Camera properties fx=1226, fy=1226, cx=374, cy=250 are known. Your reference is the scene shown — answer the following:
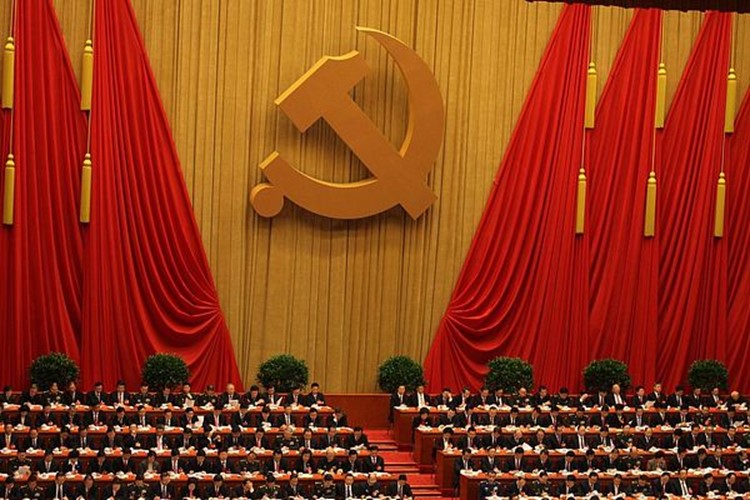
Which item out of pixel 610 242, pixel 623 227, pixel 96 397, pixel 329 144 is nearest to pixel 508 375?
pixel 610 242

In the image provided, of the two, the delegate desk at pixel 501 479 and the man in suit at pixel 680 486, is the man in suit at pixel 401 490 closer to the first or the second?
the delegate desk at pixel 501 479

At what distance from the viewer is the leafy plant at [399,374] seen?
16.6 metres

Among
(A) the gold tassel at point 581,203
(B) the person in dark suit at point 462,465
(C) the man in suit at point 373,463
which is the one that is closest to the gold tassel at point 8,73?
(C) the man in suit at point 373,463

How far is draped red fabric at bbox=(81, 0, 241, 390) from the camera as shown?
52.3 ft

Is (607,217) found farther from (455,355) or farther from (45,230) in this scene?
(45,230)

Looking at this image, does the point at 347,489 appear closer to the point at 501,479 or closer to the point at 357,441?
the point at 357,441

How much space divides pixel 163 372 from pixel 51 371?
1.39 metres

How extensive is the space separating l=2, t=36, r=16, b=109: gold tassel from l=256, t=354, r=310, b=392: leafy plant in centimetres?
472

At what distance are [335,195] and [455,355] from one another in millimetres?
2880

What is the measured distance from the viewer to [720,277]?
18.0 metres

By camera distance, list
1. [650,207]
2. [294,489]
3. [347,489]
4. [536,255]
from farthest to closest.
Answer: [650,207] < [536,255] < [347,489] < [294,489]

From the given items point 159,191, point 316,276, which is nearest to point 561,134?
point 316,276

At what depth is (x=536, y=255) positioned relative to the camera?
17594 mm

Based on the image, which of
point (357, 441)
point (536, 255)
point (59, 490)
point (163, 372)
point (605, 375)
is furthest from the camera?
point (536, 255)
